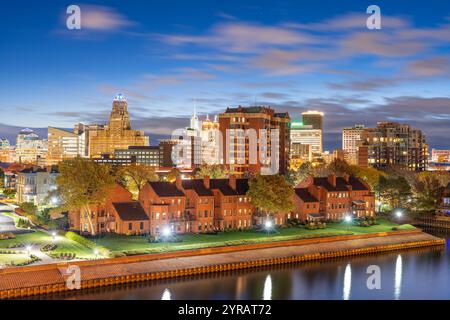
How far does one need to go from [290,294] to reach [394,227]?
132 feet

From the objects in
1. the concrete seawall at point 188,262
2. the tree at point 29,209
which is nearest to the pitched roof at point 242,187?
the concrete seawall at point 188,262

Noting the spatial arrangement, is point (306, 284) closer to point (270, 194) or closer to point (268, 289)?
point (268, 289)

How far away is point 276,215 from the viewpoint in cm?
8688

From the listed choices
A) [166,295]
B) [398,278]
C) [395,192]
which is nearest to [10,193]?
[395,192]

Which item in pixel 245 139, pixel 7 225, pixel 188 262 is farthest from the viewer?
pixel 245 139

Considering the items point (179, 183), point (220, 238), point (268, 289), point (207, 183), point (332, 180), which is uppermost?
point (179, 183)

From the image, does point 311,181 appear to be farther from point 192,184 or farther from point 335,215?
point 192,184

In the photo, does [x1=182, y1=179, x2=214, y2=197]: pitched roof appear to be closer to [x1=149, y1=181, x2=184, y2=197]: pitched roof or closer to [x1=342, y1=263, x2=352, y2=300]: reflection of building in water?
[x1=149, y1=181, x2=184, y2=197]: pitched roof

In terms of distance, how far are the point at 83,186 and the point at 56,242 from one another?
26.2 ft

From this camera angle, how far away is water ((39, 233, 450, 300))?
54781 millimetres

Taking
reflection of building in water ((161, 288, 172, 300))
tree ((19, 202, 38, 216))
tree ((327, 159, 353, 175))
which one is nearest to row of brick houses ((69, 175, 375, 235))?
tree ((19, 202, 38, 216))

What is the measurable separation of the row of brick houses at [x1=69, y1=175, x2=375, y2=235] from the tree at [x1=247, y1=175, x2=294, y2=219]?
2536 mm

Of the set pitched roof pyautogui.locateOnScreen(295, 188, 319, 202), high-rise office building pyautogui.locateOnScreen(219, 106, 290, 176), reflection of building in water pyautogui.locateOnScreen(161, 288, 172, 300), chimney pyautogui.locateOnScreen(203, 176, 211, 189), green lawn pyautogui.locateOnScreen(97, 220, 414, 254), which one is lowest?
reflection of building in water pyautogui.locateOnScreen(161, 288, 172, 300)

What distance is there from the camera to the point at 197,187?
83312 millimetres
